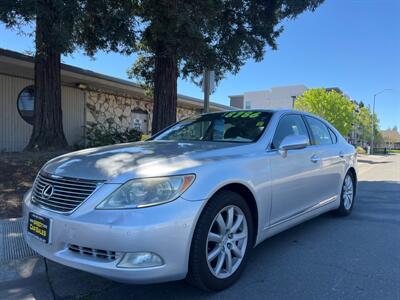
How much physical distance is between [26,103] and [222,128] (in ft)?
34.8

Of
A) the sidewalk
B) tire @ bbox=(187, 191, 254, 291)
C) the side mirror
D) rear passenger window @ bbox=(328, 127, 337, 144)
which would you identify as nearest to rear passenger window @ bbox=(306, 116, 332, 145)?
rear passenger window @ bbox=(328, 127, 337, 144)

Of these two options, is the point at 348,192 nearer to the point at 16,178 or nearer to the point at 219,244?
the point at 219,244

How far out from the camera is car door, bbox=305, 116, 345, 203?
4.81 meters

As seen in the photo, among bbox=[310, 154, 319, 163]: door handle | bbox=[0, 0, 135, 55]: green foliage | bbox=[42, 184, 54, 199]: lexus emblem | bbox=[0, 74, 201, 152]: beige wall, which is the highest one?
bbox=[0, 0, 135, 55]: green foliage

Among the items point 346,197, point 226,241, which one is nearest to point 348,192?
point 346,197

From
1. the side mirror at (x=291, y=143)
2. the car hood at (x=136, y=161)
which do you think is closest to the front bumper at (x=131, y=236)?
the car hood at (x=136, y=161)

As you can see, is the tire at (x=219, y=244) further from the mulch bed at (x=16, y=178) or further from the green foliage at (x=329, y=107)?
the green foliage at (x=329, y=107)

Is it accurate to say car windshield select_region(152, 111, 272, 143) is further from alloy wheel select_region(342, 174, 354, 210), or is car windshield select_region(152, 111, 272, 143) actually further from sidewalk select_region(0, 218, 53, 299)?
alloy wheel select_region(342, 174, 354, 210)

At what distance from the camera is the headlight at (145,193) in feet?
8.79

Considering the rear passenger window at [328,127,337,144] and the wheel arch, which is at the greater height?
the rear passenger window at [328,127,337,144]

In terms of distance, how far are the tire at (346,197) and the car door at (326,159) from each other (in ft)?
1.12

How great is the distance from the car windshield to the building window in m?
9.61

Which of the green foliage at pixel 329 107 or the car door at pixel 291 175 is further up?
the green foliage at pixel 329 107

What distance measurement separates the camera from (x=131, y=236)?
2559 millimetres
